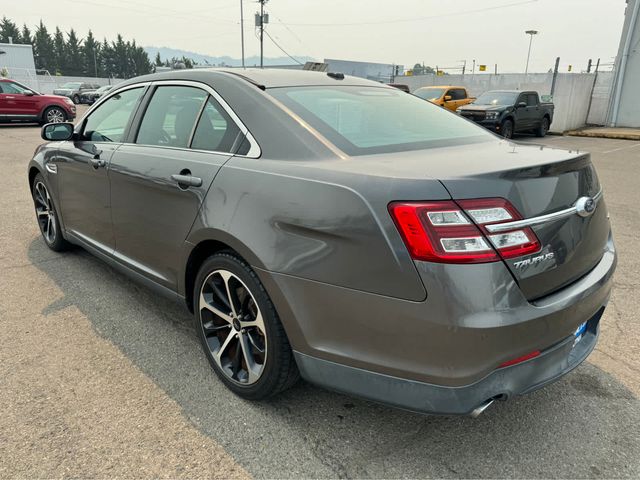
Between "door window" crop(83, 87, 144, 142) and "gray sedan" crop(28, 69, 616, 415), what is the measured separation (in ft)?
1.34

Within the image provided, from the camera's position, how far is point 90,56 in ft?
326

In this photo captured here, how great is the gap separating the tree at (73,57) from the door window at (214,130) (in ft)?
355

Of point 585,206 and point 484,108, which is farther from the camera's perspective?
point 484,108

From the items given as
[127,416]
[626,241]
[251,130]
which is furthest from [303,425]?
[626,241]

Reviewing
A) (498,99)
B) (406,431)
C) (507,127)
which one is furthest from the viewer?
(498,99)

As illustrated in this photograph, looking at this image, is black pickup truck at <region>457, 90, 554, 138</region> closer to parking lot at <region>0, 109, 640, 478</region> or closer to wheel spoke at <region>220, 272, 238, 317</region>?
parking lot at <region>0, 109, 640, 478</region>

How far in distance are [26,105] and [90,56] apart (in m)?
96.3

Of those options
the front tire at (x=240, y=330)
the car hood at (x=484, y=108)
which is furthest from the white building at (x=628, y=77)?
the front tire at (x=240, y=330)

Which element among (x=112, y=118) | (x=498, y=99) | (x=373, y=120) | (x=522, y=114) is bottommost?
(x=522, y=114)

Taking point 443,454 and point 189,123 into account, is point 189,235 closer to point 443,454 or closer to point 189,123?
point 189,123

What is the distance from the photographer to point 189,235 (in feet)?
8.24

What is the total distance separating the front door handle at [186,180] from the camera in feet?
8.04

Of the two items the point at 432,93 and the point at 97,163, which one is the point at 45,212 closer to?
the point at 97,163

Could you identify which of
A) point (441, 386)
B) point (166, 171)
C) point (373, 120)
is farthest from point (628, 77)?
point (441, 386)
